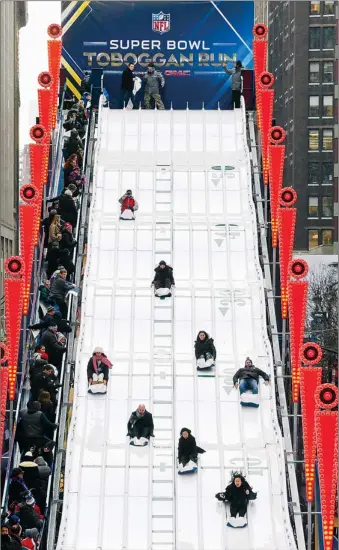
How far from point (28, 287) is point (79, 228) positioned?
19.4ft

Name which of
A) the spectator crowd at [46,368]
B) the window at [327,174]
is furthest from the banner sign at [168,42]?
the window at [327,174]

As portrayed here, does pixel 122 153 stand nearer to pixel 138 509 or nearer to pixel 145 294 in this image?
pixel 145 294

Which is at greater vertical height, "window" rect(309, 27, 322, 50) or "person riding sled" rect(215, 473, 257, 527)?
"window" rect(309, 27, 322, 50)

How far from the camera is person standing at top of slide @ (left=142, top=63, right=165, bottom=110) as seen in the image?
2036 inches

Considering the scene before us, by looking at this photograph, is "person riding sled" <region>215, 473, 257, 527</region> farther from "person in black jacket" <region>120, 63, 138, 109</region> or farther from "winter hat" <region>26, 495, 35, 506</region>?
"person in black jacket" <region>120, 63, 138, 109</region>

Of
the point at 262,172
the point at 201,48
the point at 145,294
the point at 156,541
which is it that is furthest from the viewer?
the point at 201,48

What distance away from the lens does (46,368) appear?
35562 millimetres

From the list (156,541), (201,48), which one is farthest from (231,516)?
(201,48)

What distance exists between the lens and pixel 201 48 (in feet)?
185

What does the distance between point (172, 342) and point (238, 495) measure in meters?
7.22

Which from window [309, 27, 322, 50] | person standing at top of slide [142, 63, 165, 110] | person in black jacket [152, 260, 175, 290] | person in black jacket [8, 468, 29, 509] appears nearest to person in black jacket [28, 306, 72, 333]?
person in black jacket [152, 260, 175, 290]

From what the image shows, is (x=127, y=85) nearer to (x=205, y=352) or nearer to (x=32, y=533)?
(x=205, y=352)

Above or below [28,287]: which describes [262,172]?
above

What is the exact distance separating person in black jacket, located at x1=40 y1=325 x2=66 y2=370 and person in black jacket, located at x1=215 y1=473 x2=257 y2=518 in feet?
20.7
